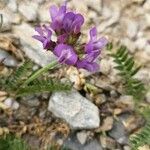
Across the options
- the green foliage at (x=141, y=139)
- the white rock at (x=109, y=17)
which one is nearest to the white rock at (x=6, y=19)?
the white rock at (x=109, y=17)

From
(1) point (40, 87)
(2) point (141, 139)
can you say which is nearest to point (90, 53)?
(1) point (40, 87)

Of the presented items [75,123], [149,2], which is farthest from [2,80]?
[149,2]

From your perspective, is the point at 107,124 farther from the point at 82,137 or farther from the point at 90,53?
the point at 90,53

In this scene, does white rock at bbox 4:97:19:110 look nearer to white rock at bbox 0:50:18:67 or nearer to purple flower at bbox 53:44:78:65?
white rock at bbox 0:50:18:67

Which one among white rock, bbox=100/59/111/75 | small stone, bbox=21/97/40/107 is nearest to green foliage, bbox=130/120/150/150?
white rock, bbox=100/59/111/75

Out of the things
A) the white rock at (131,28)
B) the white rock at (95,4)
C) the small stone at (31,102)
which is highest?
the white rock at (95,4)

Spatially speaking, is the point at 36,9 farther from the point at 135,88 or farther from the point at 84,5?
the point at 135,88

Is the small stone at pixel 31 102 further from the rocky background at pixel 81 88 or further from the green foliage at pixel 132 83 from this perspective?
the green foliage at pixel 132 83

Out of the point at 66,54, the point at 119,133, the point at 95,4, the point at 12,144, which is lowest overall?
the point at 12,144
